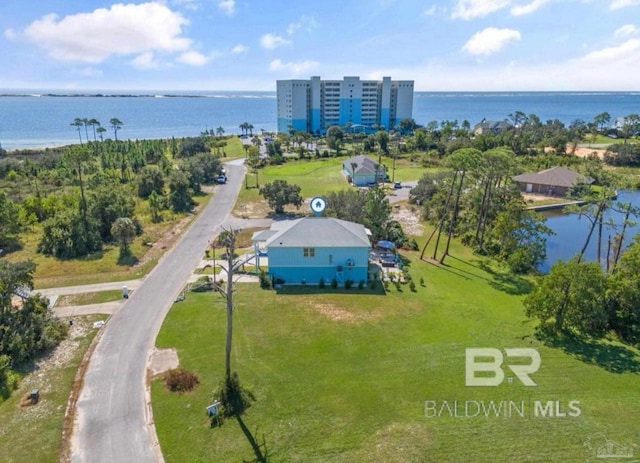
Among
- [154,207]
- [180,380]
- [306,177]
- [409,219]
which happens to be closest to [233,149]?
[306,177]

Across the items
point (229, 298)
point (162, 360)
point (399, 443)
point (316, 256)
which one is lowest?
point (162, 360)

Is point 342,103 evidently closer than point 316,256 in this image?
No

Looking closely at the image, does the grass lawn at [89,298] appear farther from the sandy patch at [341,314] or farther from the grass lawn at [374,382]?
the sandy patch at [341,314]

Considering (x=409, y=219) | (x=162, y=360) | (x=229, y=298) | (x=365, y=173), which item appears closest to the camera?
(x=229, y=298)

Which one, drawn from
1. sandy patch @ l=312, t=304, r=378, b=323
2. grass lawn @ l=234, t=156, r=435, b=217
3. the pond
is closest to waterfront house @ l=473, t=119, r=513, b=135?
grass lawn @ l=234, t=156, r=435, b=217

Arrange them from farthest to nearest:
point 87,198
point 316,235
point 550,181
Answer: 1. point 550,181
2. point 87,198
3. point 316,235

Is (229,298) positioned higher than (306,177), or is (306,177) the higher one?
(229,298)

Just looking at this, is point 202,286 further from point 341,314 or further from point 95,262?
point 95,262

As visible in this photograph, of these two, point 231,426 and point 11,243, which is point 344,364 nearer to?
point 231,426
